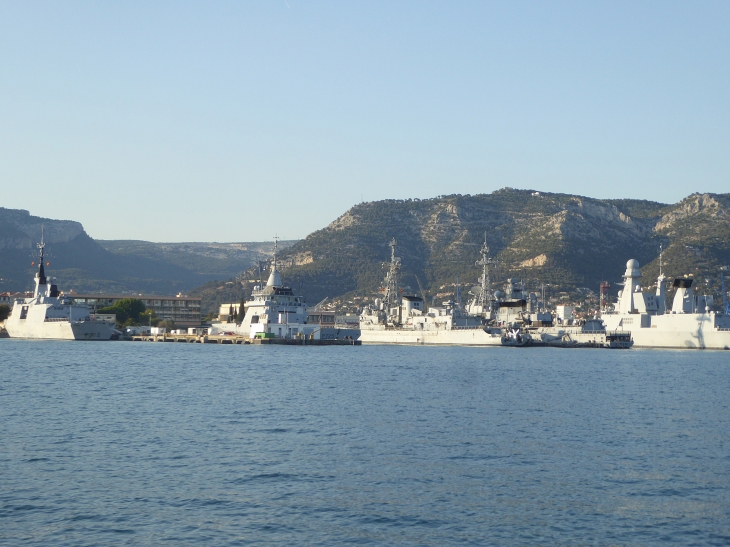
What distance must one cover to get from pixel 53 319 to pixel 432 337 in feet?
164

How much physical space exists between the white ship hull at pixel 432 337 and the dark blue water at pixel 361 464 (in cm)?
5785

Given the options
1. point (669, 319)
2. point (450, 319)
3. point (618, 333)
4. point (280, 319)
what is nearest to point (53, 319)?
point (280, 319)

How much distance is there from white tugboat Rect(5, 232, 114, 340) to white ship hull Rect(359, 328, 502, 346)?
35469mm

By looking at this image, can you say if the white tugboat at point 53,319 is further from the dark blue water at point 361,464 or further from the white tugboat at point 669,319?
the dark blue water at point 361,464

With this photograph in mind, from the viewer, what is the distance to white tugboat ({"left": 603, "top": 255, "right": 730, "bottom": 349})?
9275cm

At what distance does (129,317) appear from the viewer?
141000mm

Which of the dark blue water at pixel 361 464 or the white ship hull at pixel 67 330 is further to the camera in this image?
the white ship hull at pixel 67 330

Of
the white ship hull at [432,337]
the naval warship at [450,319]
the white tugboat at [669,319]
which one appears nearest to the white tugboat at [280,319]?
the white ship hull at [432,337]

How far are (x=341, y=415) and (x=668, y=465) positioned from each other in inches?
497

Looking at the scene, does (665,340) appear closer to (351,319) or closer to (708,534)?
(351,319)

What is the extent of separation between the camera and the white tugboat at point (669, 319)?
304ft

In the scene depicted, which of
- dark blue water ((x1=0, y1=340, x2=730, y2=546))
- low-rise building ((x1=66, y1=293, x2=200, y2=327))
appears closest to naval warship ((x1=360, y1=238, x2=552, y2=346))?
low-rise building ((x1=66, y1=293, x2=200, y2=327))

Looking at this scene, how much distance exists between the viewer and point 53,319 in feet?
374

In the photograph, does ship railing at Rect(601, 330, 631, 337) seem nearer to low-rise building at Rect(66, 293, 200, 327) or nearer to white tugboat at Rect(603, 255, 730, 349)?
white tugboat at Rect(603, 255, 730, 349)
